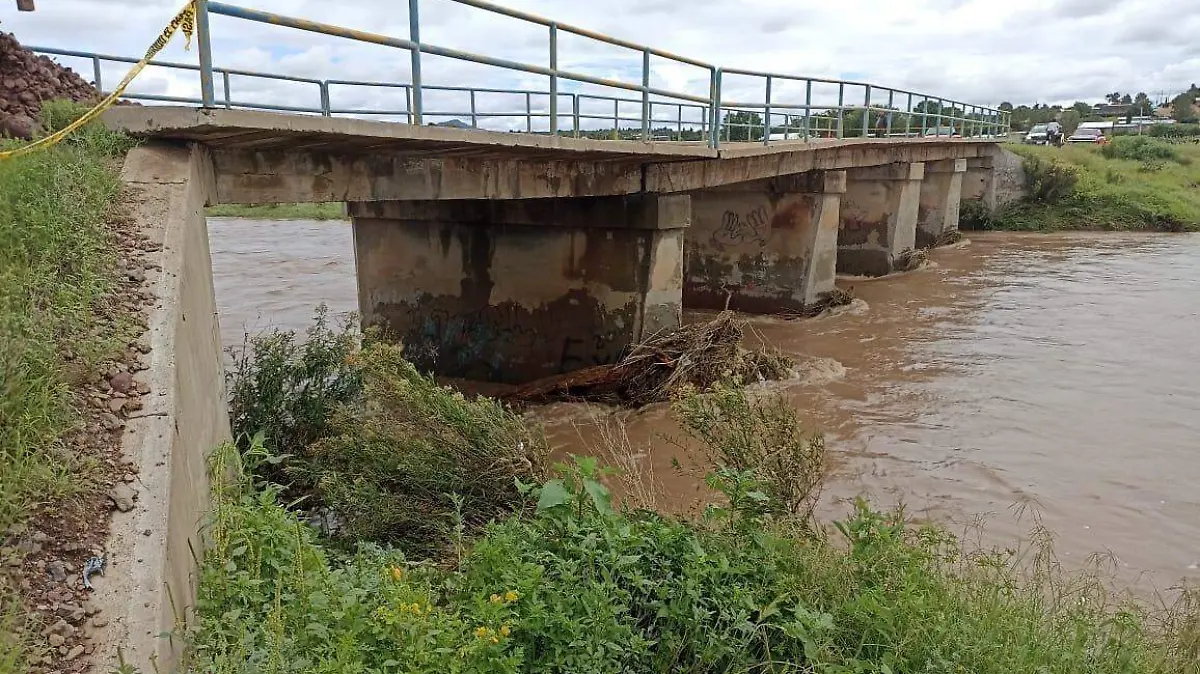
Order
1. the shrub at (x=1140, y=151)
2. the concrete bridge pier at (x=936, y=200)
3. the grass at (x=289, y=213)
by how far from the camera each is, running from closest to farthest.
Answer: the concrete bridge pier at (x=936, y=200) → the grass at (x=289, y=213) → the shrub at (x=1140, y=151)

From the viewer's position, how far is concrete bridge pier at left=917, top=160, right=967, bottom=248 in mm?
25312

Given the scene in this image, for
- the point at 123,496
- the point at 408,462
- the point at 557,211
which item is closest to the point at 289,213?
the point at 557,211

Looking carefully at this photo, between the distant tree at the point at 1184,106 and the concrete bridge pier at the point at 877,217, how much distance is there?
85887 mm

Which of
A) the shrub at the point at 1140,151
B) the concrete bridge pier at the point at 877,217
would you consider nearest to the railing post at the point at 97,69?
the concrete bridge pier at the point at 877,217

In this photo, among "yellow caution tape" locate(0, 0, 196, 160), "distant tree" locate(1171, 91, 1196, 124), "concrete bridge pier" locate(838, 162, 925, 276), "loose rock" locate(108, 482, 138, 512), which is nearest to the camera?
"loose rock" locate(108, 482, 138, 512)

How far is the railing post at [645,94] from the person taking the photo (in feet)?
30.3

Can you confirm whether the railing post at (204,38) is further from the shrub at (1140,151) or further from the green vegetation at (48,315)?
the shrub at (1140,151)

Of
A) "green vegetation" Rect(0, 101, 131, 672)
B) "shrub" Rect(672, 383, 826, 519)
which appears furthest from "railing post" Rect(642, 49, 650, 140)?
"green vegetation" Rect(0, 101, 131, 672)

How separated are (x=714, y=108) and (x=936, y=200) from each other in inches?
683

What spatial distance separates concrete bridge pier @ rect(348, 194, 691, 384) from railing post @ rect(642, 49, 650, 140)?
150 cm

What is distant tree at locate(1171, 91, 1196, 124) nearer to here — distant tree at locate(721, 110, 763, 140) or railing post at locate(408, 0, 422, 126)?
distant tree at locate(721, 110, 763, 140)

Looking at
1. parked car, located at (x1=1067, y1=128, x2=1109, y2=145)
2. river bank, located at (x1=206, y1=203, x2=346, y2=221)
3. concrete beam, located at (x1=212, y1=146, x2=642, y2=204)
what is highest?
parked car, located at (x1=1067, y1=128, x2=1109, y2=145)

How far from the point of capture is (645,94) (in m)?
9.42

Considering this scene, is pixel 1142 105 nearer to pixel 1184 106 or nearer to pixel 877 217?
pixel 1184 106
